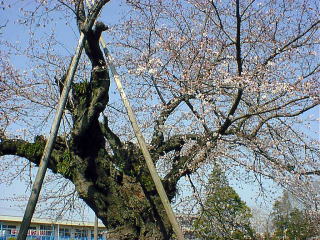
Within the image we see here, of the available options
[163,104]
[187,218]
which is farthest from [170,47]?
[187,218]

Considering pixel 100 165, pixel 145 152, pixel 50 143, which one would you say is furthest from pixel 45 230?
pixel 50 143

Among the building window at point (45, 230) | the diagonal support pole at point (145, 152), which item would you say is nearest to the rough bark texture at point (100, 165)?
the diagonal support pole at point (145, 152)

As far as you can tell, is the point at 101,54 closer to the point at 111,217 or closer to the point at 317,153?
the point at 111,217

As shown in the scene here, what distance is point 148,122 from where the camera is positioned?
8.69m

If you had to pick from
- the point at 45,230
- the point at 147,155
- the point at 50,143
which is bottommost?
the point at 147,155

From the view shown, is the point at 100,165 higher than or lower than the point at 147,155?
higher

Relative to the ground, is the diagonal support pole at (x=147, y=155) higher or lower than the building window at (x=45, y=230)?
lower

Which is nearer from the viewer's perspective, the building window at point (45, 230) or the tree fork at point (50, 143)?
the tree fork at point (50, 143)

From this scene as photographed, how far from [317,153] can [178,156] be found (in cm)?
291

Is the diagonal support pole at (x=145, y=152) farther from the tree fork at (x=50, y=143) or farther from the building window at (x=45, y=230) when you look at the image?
the building window at (x=45, y=230)

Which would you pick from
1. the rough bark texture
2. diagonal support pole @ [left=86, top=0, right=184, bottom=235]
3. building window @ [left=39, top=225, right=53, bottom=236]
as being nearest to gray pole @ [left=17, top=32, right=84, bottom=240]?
the rough bark texture

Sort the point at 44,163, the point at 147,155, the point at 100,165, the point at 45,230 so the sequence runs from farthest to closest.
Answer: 1. the point at 45,230
2. the point at 100,165
3. the point at 147,155
4. the point at 44,163

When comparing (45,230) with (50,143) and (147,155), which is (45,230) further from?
(50,143)

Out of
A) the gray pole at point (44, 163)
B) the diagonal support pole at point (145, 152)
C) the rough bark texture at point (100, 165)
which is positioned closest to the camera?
the gray pole at point (44, 163)
